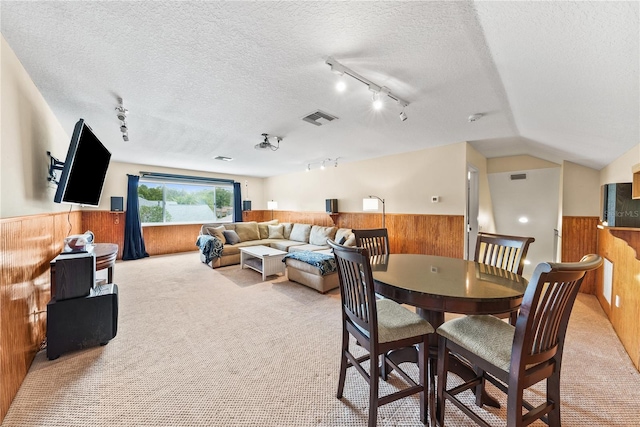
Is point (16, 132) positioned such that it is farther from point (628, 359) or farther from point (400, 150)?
point (628, 359)

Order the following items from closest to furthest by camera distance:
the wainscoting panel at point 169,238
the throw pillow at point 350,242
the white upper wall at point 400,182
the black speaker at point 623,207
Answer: the black speaker at point 623,207 → the white upper wall at point 400,182 → the throw pillow at point 350,242 → the wainscoting panel at point 169,238

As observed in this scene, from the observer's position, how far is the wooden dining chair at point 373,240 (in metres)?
2.67

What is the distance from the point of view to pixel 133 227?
568 cm

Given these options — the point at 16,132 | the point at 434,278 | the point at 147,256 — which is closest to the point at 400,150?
the point at 434,278

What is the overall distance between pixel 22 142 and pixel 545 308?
361 centimetres

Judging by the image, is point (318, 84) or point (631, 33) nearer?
point (631, 33)

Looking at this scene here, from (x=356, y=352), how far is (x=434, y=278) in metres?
0.99

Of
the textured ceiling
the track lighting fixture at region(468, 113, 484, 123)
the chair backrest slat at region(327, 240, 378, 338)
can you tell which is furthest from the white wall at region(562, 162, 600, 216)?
the chair backrest slat at region(327, 240, 378, 338)

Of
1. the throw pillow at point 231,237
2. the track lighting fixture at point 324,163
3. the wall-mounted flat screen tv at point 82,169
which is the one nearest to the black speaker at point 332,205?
the track lighting fixture at point 324,163

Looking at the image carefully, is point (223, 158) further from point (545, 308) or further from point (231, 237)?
point (545, 308)

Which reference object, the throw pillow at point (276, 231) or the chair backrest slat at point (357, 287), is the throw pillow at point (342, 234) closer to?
the throw pillow at point (276, 231)

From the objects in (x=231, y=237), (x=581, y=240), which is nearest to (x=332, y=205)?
(x=231, y=237)

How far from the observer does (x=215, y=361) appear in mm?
1977

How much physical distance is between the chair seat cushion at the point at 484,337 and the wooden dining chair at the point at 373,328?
146 mm
